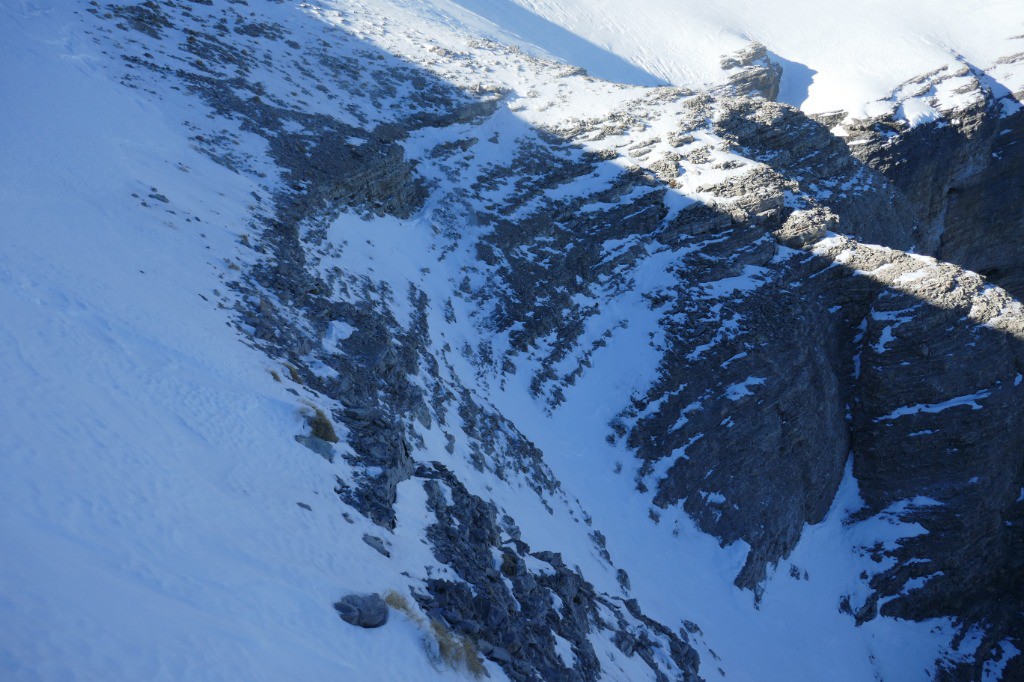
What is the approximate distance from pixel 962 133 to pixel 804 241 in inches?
942

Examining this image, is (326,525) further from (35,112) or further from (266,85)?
(266,85)

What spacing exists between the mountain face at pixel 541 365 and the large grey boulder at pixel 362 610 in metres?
0.20

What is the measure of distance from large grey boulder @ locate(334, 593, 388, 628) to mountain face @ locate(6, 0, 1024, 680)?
0.64ft

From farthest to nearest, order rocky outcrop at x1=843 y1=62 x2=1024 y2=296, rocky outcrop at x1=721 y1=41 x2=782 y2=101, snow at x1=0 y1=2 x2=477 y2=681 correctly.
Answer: rocky outcrop at x1=721 y1=41 x2=782 y2=101, rocky outcrop at x1=843 y1=62 x2=1024 y2=296, snow at x1=0 y1=2 x2=477 y2=681

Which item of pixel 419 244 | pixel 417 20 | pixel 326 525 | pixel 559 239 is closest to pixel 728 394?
pixel 559 239

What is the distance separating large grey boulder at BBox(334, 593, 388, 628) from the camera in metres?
7.57

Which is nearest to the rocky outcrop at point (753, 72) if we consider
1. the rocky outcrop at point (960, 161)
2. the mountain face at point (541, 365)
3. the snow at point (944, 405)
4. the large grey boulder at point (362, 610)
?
the rocky outcrop at point (960, 161)

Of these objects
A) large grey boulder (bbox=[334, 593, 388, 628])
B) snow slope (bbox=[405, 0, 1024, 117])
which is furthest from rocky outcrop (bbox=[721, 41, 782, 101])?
large grey boulder (bbox=[334, 593, 388, 628])

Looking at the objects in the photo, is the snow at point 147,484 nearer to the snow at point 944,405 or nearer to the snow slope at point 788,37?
the snow at point 944,405

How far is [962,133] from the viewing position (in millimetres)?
41750

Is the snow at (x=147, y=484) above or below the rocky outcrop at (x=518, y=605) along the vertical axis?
above

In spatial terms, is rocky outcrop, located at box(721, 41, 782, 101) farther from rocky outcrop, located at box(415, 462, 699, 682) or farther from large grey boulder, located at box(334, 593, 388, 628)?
large grey boulder, located at box(334, 593, 388, 628)

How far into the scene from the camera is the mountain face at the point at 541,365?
9.88m

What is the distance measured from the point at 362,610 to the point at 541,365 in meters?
19.2
